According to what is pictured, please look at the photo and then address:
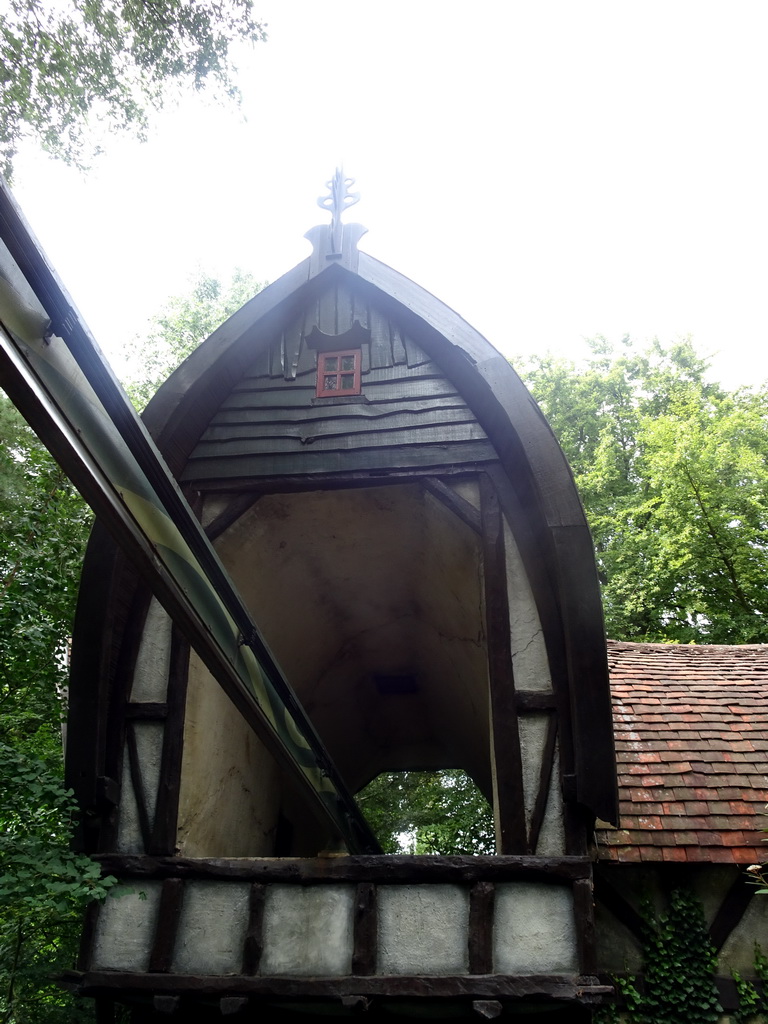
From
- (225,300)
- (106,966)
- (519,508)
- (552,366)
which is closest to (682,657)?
(519,508)

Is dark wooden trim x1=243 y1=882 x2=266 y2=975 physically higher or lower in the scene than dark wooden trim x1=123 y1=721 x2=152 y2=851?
lower

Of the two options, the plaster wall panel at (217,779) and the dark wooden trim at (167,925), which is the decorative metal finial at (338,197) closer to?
the plaster wall panel at (217,779)

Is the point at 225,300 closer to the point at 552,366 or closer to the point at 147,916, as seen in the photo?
the point at 552,366

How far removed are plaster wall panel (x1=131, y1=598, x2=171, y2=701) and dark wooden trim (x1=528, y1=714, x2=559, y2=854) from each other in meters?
2.22

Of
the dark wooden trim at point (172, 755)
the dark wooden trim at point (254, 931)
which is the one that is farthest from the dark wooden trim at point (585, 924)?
the dark wooden trim at point (172, 755)

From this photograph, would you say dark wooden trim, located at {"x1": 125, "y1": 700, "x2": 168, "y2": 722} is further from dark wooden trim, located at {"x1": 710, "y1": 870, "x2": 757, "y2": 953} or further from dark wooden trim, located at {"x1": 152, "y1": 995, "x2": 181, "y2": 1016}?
dark wooden trim, located at {"x1": 710, "y1": 870, "x2": 757, "y2": 953}

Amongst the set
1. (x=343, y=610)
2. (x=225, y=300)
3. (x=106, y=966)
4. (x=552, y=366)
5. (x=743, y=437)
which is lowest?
(x=106, y=966)

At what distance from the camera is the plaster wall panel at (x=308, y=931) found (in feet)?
12.6

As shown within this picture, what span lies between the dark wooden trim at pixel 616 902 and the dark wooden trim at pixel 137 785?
9.90ft

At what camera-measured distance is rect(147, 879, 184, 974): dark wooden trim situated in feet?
12.8

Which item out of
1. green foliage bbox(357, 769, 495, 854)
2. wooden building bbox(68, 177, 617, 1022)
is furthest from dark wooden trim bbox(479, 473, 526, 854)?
green foliage bbox(357, 769, 495, 854)

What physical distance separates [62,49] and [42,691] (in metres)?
5.00

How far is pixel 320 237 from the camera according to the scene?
5.56m

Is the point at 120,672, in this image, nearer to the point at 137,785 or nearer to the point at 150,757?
the point at 150,757
